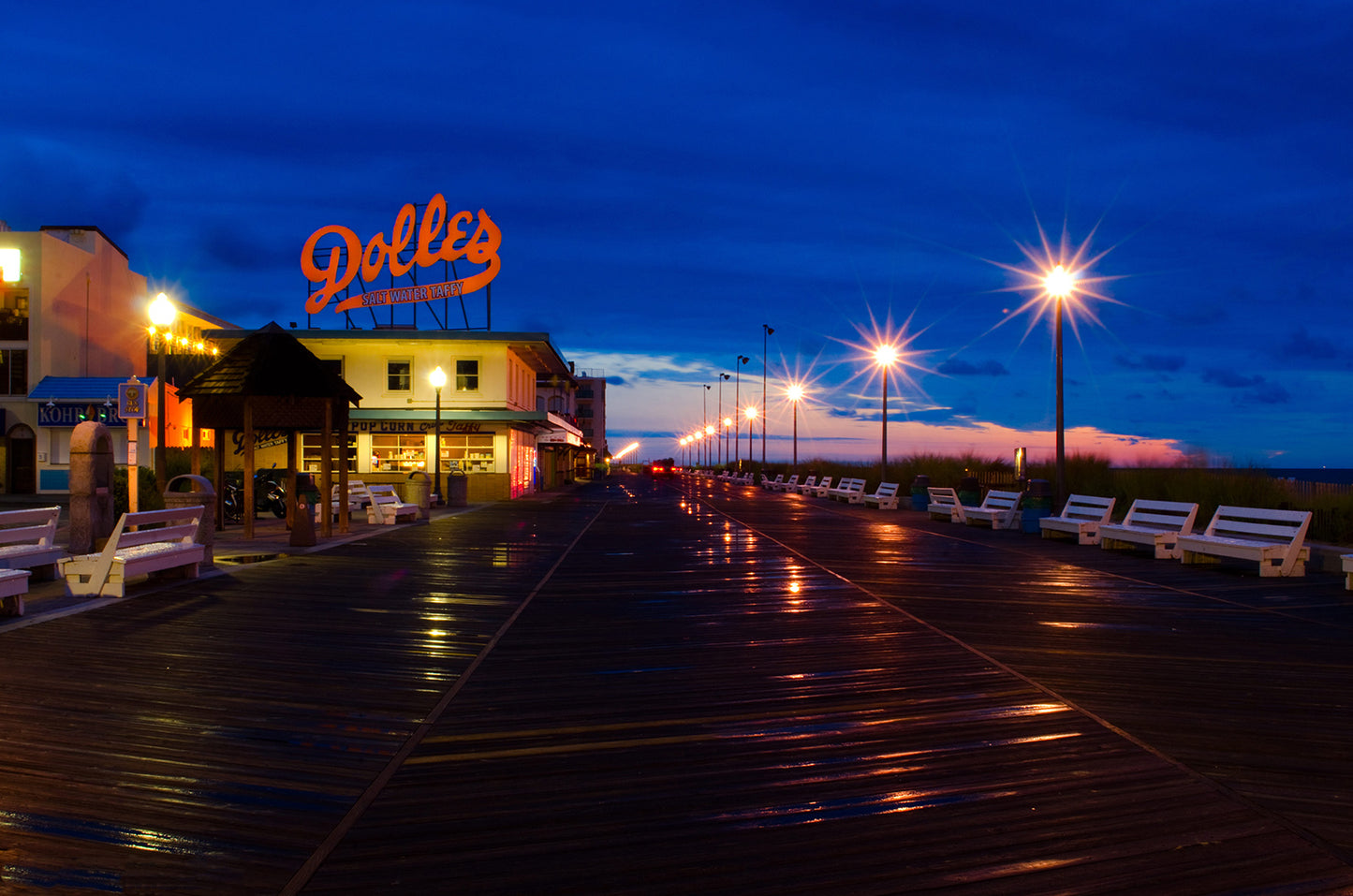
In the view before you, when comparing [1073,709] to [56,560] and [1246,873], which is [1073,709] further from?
[56,560]

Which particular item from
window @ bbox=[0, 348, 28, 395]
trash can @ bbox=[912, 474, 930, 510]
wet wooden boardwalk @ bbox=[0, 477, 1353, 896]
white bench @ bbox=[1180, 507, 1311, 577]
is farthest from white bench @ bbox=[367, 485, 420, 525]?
window @ bbox=[0, 348, 28, 395]

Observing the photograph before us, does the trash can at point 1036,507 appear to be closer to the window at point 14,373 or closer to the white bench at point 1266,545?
the white bench at point 1266,545

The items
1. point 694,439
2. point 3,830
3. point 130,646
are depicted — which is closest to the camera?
point 3,830

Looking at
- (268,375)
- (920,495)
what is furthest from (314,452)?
(920,495)

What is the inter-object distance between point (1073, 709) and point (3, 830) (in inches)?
227

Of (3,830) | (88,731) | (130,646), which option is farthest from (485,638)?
(3,830)

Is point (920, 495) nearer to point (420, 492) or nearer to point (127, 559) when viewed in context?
point (420, 492)

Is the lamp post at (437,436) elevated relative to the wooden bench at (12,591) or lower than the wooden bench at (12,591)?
elevated

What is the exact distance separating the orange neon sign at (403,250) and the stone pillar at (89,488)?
2812cm

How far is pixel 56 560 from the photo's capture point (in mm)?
11211

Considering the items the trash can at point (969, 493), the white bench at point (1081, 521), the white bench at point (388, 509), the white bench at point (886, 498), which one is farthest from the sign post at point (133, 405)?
the white bench at point (886, 498)

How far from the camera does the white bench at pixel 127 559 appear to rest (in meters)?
10.3

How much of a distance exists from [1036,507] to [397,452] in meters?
27.6

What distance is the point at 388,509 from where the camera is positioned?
75.7 feet
